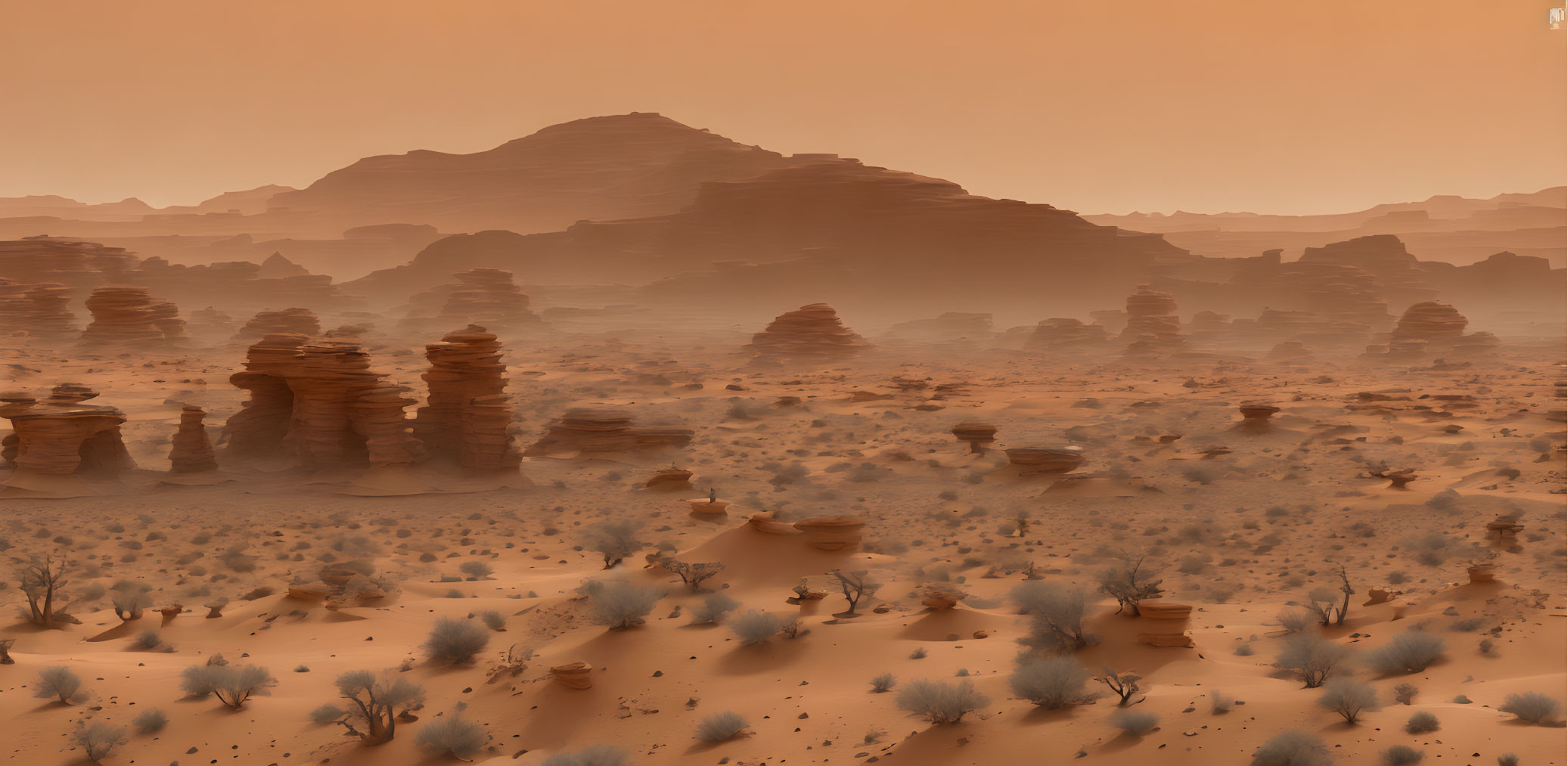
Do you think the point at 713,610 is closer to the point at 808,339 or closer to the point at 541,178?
the point at 808,339

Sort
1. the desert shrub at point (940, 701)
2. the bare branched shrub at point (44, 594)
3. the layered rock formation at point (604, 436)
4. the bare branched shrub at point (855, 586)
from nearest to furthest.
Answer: the desert shrub at point (940, 701) → the bare branched shrub at point (44, 594) → the bare branched shrub at point (855, 586) → the layered rock formation at point (604, 436)

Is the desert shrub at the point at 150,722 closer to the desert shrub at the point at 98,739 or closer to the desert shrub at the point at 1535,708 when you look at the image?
the desert shrub at the point at 98,739

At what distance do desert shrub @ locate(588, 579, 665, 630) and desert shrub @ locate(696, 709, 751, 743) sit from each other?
296 cm

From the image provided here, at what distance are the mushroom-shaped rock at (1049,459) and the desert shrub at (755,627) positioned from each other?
13.7m

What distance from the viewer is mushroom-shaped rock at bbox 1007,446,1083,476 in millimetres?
25438

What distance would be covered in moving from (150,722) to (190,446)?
52.4ft

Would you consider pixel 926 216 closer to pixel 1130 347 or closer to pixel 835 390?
pixel 1130 347

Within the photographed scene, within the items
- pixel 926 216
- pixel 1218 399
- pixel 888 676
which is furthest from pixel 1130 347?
pixel 888 676

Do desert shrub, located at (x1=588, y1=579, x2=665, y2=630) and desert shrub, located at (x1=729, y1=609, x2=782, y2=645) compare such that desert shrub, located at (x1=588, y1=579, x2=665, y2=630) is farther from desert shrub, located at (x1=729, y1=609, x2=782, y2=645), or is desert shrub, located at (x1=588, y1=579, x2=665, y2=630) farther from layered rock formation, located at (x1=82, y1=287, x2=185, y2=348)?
layered rock formation, located at (x1=82, y1=287, x2=185, y2=348)

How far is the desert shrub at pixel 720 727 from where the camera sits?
35.6 ft

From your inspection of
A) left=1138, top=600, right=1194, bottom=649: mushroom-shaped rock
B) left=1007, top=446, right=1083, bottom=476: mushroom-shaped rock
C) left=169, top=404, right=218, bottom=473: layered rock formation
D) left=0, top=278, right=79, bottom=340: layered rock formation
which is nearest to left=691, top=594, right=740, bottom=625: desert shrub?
left=1138, top=600, right=1194, bottom=649: mushroom-shaped rock

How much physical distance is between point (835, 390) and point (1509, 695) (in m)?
36.9

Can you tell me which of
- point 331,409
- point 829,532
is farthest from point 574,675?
point 331,409

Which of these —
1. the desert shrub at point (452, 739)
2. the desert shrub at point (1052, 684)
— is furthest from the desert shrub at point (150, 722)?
Answer: the desert shrub at point (1052, 684)
